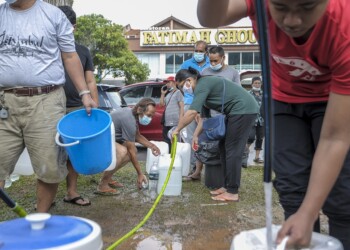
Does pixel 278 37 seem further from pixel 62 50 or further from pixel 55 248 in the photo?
pixel 62 50

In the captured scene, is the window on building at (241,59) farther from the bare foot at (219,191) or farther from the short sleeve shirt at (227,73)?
the bare foot at (219,191)

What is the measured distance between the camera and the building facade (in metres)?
37.2

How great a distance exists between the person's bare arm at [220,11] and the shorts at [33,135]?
1615 mm

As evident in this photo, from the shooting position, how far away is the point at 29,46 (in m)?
3.02

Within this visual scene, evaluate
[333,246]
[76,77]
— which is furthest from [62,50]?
[333,246]

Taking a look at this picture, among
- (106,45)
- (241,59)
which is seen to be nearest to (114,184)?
(106,45)

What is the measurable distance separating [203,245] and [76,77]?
1.46 meters

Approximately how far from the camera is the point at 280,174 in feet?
7.06

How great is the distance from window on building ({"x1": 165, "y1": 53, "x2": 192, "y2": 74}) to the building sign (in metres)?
0.88

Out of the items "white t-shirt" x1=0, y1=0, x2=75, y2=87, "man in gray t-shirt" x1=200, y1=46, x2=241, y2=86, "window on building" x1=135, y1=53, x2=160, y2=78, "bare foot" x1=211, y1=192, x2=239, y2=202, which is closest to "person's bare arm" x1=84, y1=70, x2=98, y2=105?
"white t-shirt" x1=0, y1=0, x2=75, y2=87

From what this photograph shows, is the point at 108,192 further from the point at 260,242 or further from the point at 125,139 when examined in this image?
the point at 260,242

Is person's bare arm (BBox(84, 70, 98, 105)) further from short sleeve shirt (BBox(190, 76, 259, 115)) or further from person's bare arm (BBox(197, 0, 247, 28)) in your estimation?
person's bare arm (BBox(197, 0, 247, 28))

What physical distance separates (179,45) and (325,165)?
37.9m

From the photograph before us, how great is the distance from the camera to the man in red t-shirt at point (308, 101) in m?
1.52
